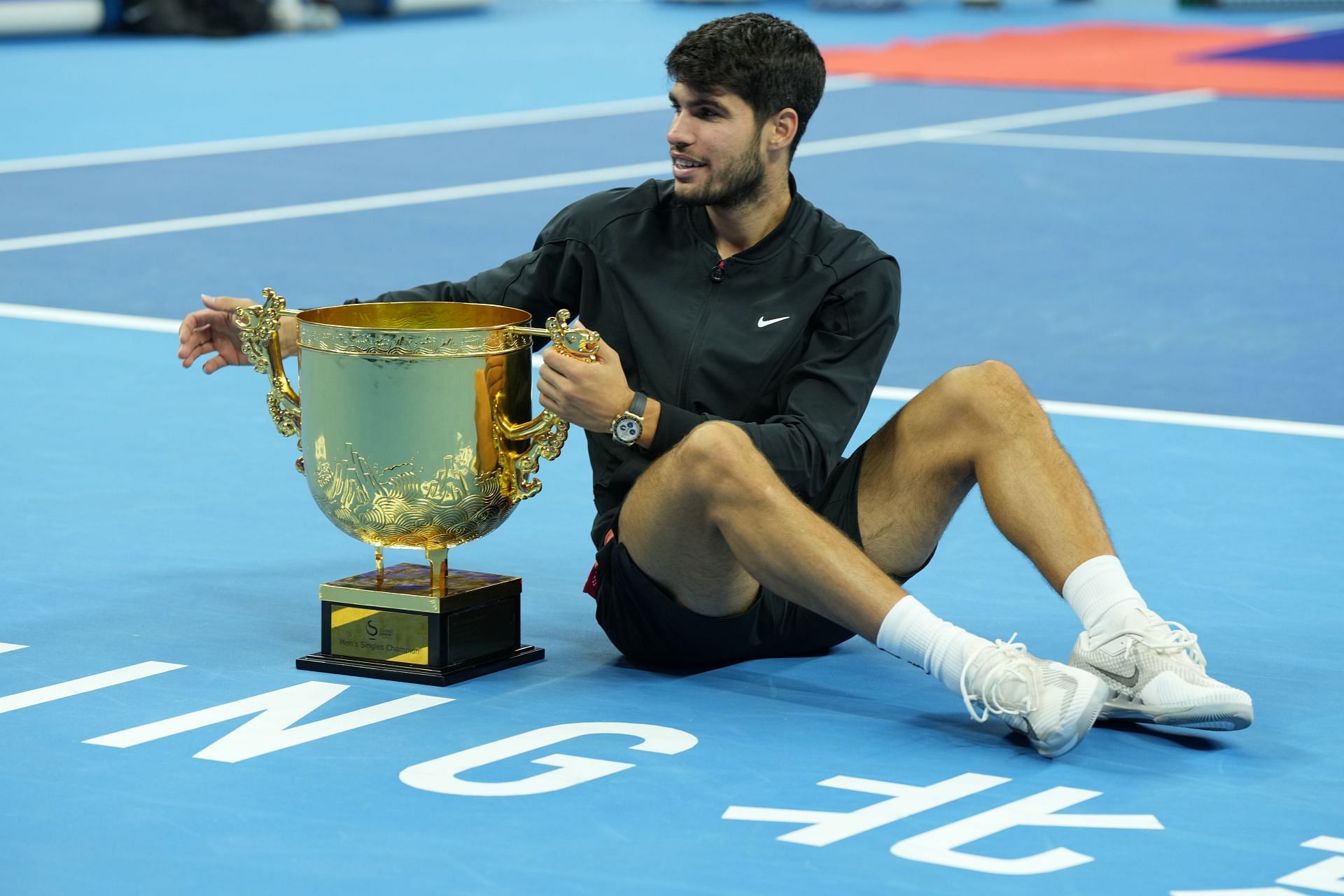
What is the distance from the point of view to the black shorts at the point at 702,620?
402 cm

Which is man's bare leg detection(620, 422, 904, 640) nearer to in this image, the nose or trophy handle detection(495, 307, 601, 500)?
trophy handle detection(495, 307, 601, 500)

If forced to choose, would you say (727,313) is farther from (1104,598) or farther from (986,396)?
(1104,598)

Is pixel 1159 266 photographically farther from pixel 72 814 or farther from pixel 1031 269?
pixel 72 814

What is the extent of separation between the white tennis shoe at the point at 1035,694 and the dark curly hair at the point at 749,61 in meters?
1.13

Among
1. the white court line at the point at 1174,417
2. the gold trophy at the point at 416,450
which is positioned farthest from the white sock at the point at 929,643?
the white court line at the point at 1174,417

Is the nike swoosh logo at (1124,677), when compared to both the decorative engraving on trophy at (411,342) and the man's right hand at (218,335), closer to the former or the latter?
the decorative engraving on trophy at (411,342)

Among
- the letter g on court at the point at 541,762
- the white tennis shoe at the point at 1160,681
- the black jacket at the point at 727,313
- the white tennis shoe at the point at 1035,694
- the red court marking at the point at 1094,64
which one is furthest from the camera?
the red court marking at the point at 1094,64

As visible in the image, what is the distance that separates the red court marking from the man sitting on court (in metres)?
13.3

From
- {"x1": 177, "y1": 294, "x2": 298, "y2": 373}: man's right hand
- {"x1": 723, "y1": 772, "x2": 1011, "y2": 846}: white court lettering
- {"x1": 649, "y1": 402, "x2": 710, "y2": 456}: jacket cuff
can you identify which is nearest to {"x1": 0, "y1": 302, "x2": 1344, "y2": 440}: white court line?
{"x1": 177, "y1": 294, "x2": 298, "y2": 373}: man's right hand

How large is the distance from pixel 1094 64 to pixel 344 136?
8.05 m

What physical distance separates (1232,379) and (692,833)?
4.46 m

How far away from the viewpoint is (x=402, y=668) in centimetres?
406

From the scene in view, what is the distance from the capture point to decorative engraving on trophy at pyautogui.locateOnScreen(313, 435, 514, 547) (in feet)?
13.0

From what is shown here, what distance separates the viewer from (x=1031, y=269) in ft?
30.6
